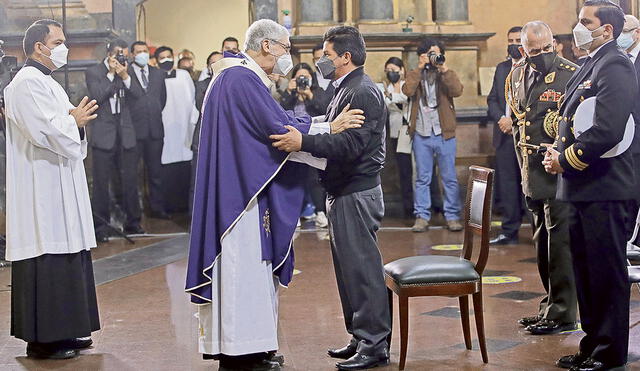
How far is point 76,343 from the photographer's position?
17.4 ft

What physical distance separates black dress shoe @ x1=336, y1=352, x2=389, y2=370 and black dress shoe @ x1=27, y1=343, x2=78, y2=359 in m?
1.44

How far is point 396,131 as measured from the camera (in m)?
10.1

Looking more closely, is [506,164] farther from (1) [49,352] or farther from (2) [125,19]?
(1) [49,352]

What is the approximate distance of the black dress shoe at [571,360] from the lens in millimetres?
4578

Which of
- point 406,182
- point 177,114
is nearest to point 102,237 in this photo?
point 177,114

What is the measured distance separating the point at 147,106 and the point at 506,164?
3.62 metres

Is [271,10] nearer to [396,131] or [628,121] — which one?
[396,131]

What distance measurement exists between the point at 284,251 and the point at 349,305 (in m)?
0.54

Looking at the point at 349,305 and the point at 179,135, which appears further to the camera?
the point at 179,135

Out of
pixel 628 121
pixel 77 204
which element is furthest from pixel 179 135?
pixel 628 121

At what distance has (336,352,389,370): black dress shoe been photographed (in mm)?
4691

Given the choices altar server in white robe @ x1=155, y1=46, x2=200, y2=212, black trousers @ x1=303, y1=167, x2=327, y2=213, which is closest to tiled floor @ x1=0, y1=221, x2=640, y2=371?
black trousers @ x1=303, y1=167, x2=327, y2=213

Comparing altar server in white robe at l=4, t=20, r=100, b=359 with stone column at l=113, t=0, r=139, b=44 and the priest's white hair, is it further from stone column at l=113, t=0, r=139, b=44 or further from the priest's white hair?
stone column at l=113, t=0, r=139, b=44

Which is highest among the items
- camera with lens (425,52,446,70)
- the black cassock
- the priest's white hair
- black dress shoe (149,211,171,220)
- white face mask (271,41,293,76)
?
the priest's white hair
